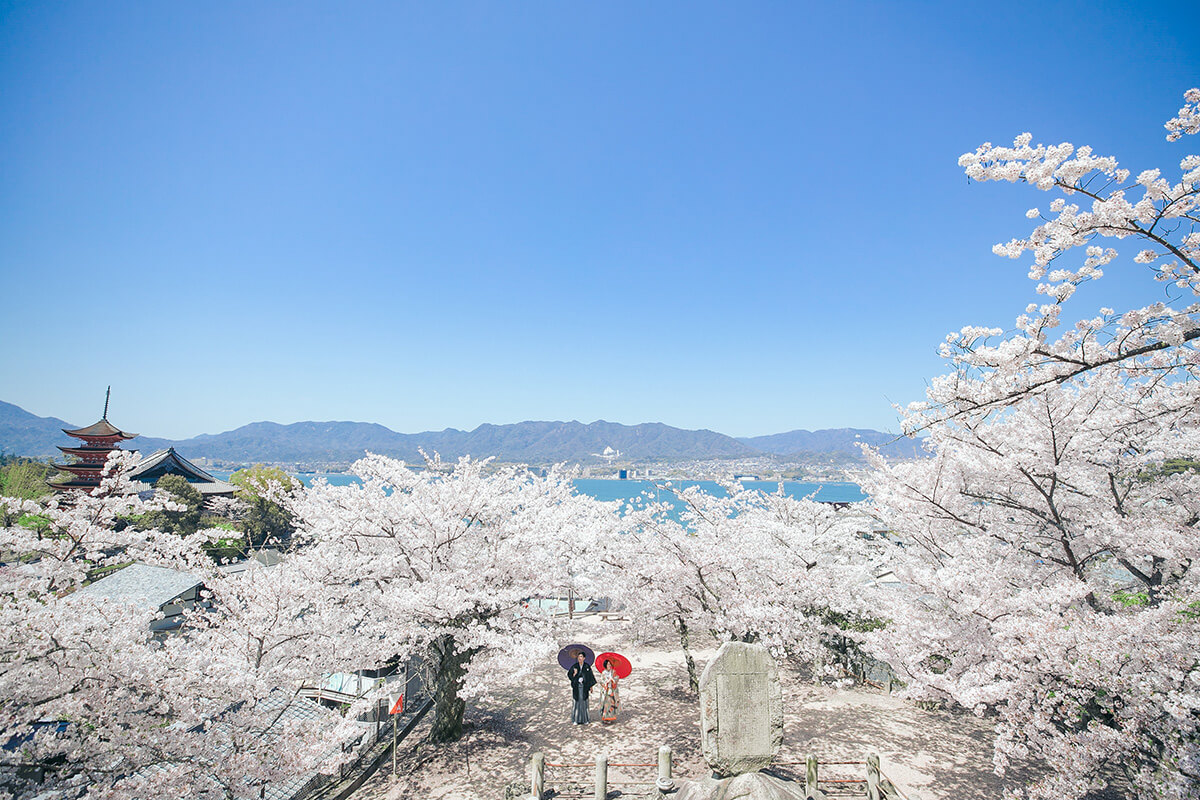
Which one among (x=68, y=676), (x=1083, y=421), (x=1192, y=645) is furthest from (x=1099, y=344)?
(x=68, y=676)

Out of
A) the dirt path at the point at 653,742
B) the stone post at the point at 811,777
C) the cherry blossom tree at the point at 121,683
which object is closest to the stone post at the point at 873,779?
the stone post at the point at 811,777

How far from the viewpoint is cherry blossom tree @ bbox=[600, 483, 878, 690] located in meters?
→ 8.49

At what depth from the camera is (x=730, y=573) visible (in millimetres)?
8641

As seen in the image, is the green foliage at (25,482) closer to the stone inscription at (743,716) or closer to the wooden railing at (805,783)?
the wooden railing at (805,783)

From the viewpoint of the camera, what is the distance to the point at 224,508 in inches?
1192

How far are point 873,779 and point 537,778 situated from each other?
168 inches

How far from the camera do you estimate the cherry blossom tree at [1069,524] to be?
372cm

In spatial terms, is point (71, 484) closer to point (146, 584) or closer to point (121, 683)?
point (146, 584)

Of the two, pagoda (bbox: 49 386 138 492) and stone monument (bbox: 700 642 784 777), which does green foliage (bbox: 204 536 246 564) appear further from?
pagoda (bbox: 49 386 138 492)

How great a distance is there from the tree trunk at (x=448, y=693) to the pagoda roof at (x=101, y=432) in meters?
30.3

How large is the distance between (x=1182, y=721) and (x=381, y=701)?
10.0 meters

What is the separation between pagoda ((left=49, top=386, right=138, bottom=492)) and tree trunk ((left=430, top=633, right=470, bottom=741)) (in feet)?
96.5

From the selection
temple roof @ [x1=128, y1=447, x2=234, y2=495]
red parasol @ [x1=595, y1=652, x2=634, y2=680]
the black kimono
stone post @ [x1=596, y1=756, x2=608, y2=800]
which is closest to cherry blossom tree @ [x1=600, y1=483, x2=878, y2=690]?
red parasol @ [x1=595, y1=652, x2=634, y2=680]

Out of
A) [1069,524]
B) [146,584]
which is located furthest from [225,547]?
[1069,524]
